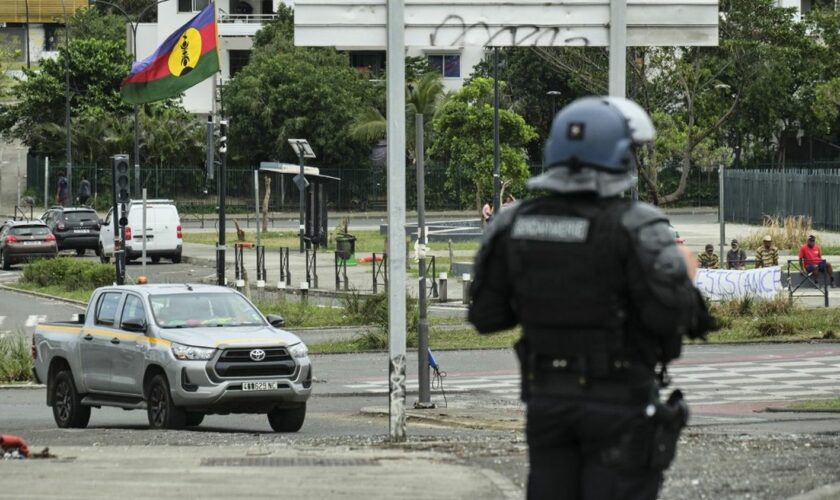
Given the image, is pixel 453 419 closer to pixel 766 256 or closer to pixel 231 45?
pixel 766 256

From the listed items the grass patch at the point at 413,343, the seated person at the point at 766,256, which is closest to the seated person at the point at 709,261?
the seated person at the point at 766,256

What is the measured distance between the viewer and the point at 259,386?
16.1 meters

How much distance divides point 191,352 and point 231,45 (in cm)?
7266

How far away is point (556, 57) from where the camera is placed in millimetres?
41812

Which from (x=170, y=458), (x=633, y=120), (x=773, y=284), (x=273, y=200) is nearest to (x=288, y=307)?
(x=773, y=284)

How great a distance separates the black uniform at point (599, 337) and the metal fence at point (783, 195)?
53.2 meters

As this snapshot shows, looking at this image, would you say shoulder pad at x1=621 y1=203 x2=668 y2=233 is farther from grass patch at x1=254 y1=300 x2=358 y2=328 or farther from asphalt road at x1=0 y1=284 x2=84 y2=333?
asphalt road at x1=0 y1=284 x2=84 y2=333

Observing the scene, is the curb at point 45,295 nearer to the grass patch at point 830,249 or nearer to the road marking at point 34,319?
the road marking at point 34,319

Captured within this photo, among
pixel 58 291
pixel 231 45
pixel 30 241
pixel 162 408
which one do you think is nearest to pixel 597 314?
pixel 162 408

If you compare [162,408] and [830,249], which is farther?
[830,249]

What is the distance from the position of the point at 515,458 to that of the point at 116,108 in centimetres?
7019

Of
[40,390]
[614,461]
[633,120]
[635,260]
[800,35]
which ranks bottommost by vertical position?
[40,390]

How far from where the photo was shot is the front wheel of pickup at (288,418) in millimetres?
16672

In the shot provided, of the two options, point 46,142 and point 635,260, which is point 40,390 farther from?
point 46,142
